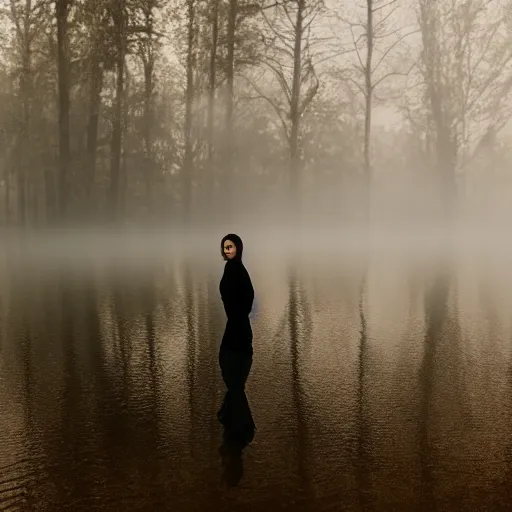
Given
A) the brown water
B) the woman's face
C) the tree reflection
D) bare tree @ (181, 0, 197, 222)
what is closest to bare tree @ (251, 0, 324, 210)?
bare tree @ (181, 0, 197, 222)

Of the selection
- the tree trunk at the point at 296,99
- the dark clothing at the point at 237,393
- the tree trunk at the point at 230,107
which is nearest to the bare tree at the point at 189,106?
the tree trunk at the point at 230,107

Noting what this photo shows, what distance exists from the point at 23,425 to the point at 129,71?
45957 millimetres

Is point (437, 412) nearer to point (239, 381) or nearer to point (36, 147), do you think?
point (239, 381)

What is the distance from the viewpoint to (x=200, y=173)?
1949 inches

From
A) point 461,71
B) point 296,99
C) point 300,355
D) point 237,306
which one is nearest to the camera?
point 237,306

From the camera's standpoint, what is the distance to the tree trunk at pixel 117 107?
1687 inches

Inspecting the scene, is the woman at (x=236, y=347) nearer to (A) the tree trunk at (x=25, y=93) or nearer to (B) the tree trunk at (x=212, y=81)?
(B) the tree trunk at (x=212, y=81)

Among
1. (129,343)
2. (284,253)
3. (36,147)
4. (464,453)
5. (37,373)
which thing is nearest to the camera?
(464,453)

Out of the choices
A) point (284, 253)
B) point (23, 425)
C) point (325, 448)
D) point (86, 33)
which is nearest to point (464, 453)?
point (325, 448)

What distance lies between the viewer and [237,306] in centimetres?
649

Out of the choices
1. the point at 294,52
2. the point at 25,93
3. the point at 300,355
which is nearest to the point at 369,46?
the point at 294,52

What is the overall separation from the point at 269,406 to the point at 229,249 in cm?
177

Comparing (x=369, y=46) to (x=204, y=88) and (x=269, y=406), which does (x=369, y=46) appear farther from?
(x=269, y=406)

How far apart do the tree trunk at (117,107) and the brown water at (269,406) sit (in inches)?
1169
